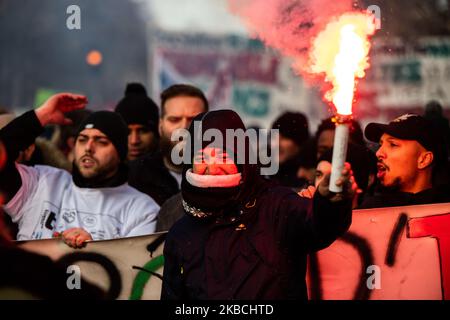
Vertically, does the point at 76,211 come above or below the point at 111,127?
below

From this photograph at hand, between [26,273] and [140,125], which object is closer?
[26,273]

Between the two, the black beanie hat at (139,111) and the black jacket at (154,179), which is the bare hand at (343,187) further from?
the black beanie hat at (139,111)

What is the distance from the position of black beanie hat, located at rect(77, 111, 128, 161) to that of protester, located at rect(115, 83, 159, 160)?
1.28 meters

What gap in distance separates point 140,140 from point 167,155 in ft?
3.37

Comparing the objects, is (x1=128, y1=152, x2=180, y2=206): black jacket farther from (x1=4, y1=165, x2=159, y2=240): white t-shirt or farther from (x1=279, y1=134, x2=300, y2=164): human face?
(x1=279, y1=134, x2=300, y2=164): human face

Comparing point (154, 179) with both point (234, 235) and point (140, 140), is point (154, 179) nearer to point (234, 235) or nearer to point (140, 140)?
point (140, 140)

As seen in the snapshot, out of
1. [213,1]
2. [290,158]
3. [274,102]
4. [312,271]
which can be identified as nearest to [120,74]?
[213,1]

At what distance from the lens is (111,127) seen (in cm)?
616

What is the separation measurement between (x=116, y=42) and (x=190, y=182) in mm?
28514

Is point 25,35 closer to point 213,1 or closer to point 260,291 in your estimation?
point 213,1

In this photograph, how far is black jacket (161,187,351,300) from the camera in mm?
4215

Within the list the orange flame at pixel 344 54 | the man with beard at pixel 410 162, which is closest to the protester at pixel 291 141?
the man with beard at pixel 410 162

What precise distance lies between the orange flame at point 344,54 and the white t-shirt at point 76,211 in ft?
5.58

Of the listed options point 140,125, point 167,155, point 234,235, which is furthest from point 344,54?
point 140,125
